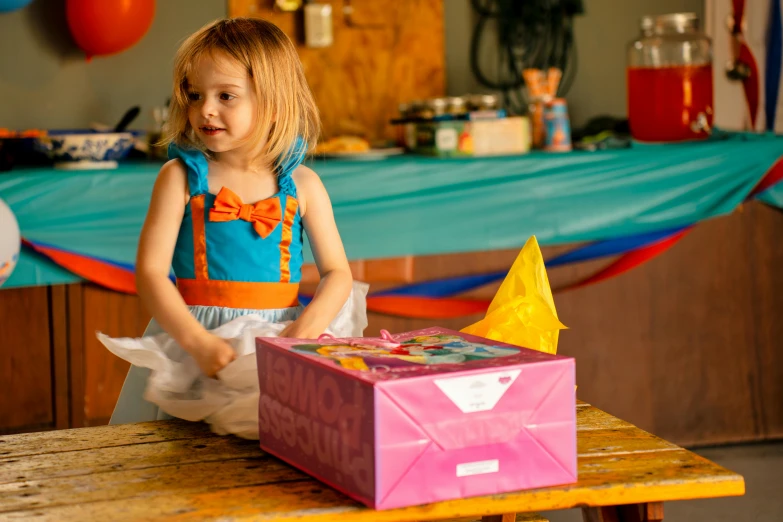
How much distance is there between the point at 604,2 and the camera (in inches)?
139

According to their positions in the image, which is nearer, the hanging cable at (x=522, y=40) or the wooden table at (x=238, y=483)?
the wooden table at (x=238, y=483)

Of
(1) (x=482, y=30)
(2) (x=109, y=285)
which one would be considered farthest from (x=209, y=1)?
(2) (x=109, y=285)

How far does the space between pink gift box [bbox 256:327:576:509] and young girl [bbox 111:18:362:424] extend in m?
0.37

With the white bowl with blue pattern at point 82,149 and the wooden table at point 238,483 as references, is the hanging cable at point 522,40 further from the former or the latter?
the wooden table at point 238,483

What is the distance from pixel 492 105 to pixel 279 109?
167 centimetres

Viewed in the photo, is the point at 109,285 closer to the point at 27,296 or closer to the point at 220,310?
the point at 27,296

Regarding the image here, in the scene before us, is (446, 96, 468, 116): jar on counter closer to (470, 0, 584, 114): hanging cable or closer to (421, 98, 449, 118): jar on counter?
(421, 98, 449, 118): jar on counter

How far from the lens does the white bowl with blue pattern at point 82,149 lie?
2.47 meters

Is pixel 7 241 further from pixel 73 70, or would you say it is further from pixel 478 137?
pixel 478 137

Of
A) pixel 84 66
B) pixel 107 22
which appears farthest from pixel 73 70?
pixel 107 22

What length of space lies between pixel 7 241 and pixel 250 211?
3.16 ft

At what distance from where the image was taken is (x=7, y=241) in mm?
2162

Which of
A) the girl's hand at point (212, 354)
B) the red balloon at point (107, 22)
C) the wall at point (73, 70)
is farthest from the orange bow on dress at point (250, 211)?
the wall at point (73, 70)

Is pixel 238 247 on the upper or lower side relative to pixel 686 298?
upper
